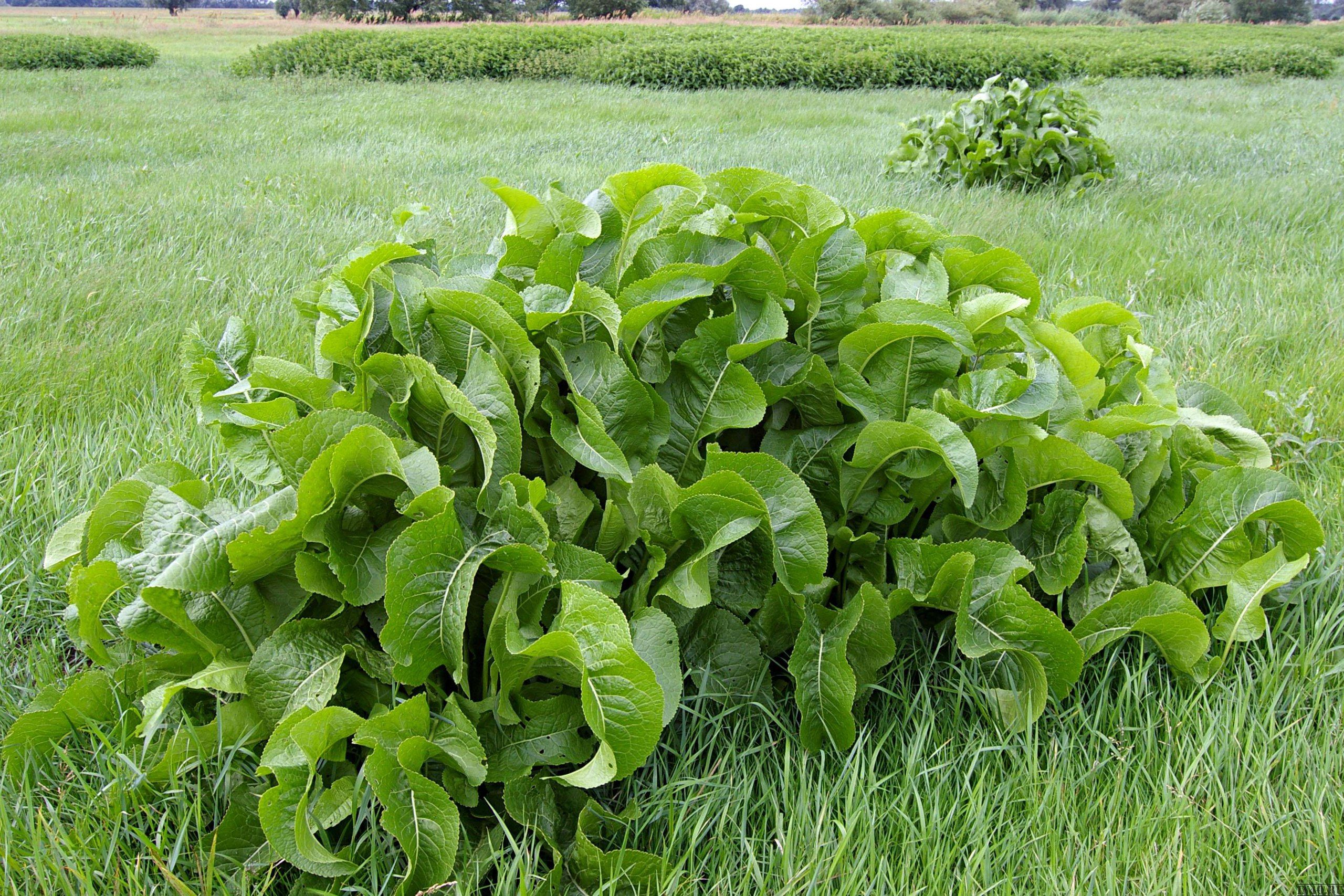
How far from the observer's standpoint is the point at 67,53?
→ 57.9 ft

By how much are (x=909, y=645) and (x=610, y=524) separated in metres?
0.65

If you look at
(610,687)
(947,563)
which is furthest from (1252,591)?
(610,687)

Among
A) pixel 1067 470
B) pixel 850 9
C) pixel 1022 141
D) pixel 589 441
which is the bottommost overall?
pixel 1067 470

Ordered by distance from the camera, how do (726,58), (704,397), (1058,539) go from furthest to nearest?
(726,58)
(1058,539)
(704,397)

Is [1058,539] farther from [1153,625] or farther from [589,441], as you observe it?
[589,441]

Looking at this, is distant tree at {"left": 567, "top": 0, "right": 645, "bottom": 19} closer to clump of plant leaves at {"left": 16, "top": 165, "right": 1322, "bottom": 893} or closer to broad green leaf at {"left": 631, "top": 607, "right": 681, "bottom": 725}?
clump of plant leaves at {"left": 16, "top": 165, "right": 1322, "bottom": 893}

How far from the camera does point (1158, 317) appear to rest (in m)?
3.38

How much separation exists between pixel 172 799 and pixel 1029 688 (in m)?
1.42

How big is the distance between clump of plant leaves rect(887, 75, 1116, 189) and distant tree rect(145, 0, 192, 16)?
52261 mm

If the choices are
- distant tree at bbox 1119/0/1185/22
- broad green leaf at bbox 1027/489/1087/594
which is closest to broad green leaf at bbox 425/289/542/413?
broad green leaf at bbox 1027/489/1087/594

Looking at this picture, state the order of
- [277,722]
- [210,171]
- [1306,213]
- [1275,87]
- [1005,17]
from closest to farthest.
Result: [277,722] → [1306,213] → [210,171] → [1275,87] → [1005,17]

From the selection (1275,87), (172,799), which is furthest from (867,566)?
(1275,87)

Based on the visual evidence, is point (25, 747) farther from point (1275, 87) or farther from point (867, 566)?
point (1275, 87)

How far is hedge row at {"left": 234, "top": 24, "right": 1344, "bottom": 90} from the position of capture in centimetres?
1447
